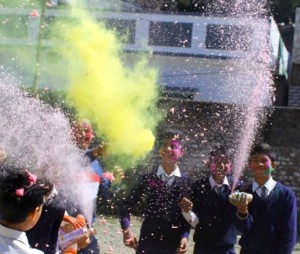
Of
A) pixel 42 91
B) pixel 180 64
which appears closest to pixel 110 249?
pixel 42 91

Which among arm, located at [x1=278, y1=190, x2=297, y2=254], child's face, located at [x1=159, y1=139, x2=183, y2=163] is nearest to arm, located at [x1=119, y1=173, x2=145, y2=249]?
child's face, located at [x1=159, y1=139, x2=183, y2=163]

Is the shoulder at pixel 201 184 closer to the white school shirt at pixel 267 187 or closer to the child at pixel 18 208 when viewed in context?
the white school shirt at pixel 267 187

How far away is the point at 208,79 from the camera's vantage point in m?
21.8

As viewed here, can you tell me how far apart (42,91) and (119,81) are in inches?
134

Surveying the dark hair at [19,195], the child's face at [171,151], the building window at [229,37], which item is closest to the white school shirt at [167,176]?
the child's face at [171,151]

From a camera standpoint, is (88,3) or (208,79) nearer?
(88,3)

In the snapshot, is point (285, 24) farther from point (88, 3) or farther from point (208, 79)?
point (88, 3)

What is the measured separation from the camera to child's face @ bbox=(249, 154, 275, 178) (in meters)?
5.51

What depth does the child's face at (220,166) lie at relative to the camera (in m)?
5.67

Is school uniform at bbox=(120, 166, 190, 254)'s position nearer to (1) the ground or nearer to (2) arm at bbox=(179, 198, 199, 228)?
(2) arm at bbox=(179, 198, 199, 228)

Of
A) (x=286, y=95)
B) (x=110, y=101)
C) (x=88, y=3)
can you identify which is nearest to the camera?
(x=110, y=101)

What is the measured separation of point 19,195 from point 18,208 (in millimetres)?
66

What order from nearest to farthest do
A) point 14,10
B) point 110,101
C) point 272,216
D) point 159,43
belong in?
1. point 272,216
2. point 110,101
3. point 14,10
4. point 159,43

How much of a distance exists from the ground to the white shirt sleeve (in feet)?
11.2
